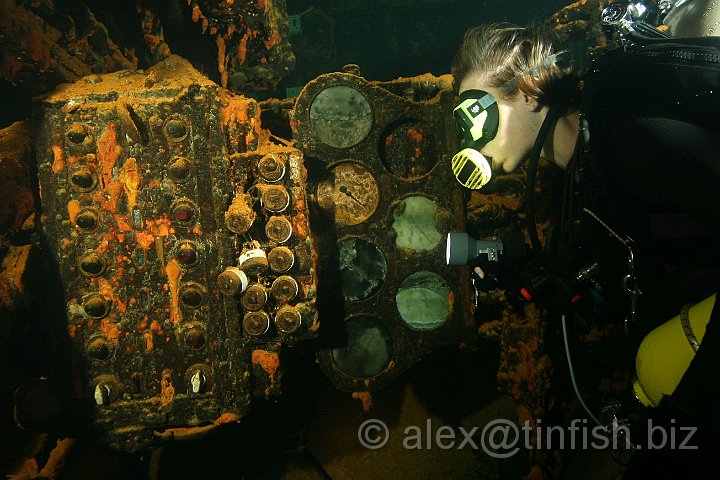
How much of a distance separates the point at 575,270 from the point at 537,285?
0.58 feet

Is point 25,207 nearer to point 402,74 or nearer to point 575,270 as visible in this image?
point 575,270

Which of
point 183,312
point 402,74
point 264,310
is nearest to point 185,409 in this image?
point 183,312

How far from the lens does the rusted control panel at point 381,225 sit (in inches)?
109

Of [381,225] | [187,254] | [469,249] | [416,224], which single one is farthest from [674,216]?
[187,254]

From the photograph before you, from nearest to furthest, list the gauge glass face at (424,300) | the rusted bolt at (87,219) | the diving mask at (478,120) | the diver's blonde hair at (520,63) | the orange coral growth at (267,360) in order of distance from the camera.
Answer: the diver's blonde hair at (520,63)
the diving mask at (478,120)
the rusted bolt at (87,219)
the orange coral growth at (267,360)
the gauge glass face at (424,300)

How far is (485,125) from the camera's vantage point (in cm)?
207

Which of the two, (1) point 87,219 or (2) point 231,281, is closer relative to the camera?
(2) point 231,281

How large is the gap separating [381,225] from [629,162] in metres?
1.64

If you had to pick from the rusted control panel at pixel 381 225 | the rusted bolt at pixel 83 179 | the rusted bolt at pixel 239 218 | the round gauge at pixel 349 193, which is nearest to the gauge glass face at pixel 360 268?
the rusted control panel at pixel 381 225

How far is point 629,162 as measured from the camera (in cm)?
145

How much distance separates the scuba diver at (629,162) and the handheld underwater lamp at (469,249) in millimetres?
151

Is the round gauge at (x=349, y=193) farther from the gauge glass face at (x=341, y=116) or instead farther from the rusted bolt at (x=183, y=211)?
the rusted bolt at (x=183, y=211)

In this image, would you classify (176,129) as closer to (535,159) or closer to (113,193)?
(113,193)

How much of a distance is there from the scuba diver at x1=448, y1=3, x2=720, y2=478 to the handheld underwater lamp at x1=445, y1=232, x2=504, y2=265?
5.9 inches
